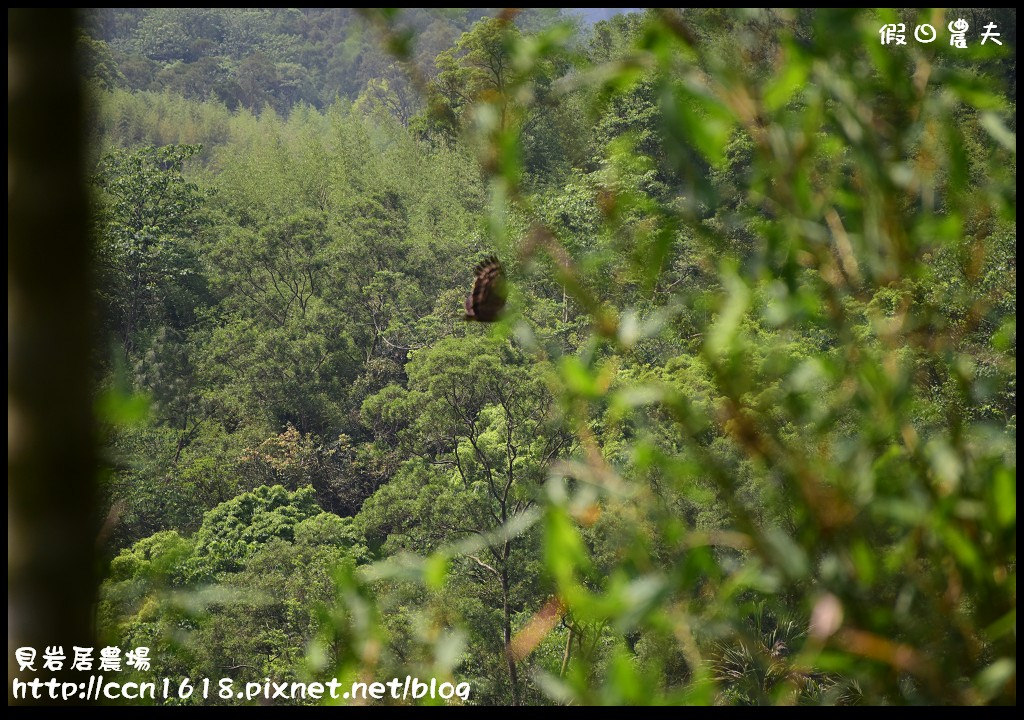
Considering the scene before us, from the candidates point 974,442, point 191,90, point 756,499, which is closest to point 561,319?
point 756,499

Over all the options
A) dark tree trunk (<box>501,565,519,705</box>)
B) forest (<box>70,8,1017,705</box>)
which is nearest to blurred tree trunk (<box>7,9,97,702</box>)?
forest (<box>70,8,1017,705</box>)

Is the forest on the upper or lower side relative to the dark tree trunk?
upper

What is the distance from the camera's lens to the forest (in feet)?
1.51

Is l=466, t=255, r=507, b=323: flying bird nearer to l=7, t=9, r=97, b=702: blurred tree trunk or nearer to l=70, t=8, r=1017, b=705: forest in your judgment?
l=70, t=8, r=1017, b=705: forest

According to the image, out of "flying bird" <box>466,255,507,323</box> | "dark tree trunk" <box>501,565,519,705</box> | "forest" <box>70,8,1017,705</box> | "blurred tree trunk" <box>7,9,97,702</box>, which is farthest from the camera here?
"dark tree trunk" <box>501,565,519,705</box>

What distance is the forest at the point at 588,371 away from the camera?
1.51ft

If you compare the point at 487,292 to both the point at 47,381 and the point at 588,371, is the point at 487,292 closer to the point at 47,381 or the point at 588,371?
the point at 588,371

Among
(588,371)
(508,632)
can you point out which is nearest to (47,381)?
(588,371)

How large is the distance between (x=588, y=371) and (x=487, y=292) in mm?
135

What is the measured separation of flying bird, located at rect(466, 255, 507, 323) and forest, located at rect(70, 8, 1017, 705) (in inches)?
1.4

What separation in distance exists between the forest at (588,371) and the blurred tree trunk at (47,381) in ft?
0.04

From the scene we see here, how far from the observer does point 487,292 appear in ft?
1.96

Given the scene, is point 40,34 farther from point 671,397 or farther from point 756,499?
point 756,499

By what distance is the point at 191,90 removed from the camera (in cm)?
2512
